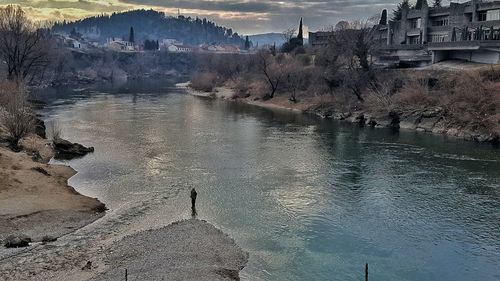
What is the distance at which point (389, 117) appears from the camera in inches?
2212

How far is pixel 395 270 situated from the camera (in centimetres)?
1881

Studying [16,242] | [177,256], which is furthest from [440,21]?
[16,242]

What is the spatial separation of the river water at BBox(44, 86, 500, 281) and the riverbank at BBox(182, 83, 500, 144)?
2620mm

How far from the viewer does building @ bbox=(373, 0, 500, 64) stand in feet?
199

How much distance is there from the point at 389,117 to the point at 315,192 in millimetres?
30184

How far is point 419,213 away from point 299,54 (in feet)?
251

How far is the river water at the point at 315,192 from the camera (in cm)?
1997

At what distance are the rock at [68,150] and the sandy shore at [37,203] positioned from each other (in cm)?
743

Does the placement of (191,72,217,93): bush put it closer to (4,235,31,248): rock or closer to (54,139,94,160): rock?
(54,139,94,160): rock

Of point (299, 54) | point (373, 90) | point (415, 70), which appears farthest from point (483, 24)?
point (299, 54)

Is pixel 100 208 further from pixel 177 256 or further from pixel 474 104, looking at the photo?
pixel 474 104

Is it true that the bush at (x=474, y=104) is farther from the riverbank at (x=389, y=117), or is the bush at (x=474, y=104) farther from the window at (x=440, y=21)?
the window at (x=440, y=21)

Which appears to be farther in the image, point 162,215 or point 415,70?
point 415,70

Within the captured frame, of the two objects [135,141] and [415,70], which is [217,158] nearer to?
[135,141]
